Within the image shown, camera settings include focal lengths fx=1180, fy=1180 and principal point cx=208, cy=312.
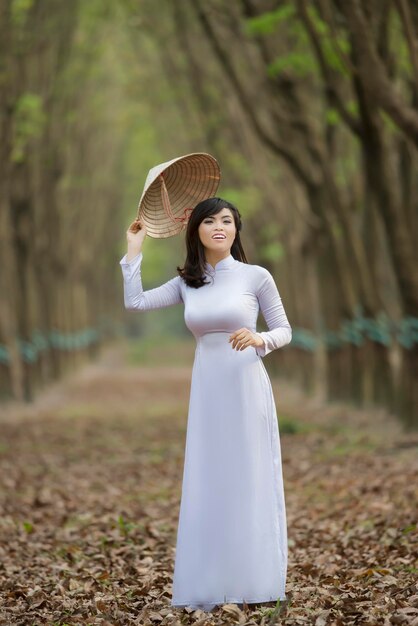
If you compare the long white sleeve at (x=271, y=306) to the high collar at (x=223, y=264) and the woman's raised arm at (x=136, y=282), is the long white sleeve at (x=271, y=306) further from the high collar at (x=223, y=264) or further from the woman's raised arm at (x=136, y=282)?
the woman's raised arm at (x=136, y=282)

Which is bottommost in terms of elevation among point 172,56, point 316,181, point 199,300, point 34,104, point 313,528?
point 313,528

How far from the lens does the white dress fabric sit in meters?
6.18

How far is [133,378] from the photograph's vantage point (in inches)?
1483

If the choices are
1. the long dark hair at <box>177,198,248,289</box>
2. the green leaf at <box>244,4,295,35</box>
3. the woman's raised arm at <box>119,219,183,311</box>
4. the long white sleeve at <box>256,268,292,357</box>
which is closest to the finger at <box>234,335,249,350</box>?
the long white sleeve at <box>256,268,292,357</box>

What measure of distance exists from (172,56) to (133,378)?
1378 centimetres

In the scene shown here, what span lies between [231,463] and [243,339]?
2.29 ft

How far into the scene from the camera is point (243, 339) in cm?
603

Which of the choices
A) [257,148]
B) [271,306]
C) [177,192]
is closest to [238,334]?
[271,306]

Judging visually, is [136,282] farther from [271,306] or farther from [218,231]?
[271,306]

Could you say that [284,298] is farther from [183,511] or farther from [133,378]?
[183,511]

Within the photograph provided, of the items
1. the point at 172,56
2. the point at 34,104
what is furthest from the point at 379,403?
the point at 172,56

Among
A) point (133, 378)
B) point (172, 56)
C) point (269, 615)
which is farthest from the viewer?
point (133, 378)

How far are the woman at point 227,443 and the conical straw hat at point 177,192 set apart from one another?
0.53ft

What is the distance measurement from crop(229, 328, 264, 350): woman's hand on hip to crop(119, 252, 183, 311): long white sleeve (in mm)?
559
